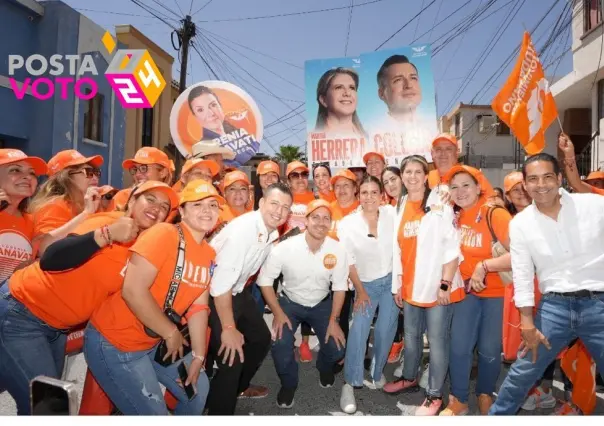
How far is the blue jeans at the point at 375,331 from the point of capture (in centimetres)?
425

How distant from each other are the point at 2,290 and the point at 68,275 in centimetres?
56

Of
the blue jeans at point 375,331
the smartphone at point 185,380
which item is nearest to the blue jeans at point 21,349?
the smartphone at point 185,380

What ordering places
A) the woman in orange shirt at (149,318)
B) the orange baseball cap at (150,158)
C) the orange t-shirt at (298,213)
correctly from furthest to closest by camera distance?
the orange t-shirt at (298,213), the orange baseball cap at (150,158), the woman in orange shirt at (149,318)

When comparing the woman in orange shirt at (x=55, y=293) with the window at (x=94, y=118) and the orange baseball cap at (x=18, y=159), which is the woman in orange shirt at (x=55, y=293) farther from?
the window at (x=94, y=118)

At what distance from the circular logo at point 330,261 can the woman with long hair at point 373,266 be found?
199mm

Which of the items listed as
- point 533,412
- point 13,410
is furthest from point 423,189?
point 13,410

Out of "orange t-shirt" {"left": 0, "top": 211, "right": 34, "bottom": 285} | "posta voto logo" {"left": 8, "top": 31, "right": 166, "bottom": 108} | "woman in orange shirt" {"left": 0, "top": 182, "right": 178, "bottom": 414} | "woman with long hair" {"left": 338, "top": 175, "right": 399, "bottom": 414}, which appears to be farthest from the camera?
"posta voto logo" {"left": 8, "top": 31, "right": 166, "bottom": 108}

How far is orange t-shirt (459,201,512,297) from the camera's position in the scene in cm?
370

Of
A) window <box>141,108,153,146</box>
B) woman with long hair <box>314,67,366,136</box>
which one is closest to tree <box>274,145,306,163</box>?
window <box>141,108,153,146</box>

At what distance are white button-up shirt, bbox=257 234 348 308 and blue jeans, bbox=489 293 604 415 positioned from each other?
64.7 inches

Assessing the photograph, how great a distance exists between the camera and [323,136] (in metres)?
8.08

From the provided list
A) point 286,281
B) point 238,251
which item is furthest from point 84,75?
point 238,251

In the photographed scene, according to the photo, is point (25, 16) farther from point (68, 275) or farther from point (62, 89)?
point (68, 275)

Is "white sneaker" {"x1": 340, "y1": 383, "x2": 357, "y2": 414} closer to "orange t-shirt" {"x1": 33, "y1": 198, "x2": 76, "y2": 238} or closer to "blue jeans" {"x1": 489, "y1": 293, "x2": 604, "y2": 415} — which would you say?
"blue jeans" {"x1": 489, "y1": 293, "x2": 604, "y2": 415}
